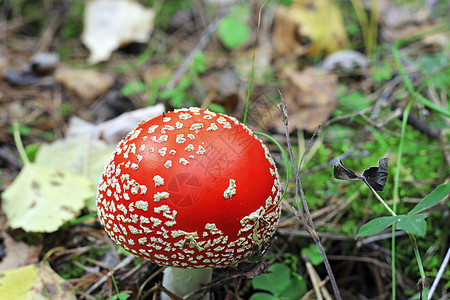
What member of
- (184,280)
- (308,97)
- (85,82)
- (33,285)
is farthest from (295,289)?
(85,82)

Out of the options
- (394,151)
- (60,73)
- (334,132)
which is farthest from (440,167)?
(60,73)

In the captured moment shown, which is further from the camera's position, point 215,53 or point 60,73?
point 215,53

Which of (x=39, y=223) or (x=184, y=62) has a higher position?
(x=184, y=62)

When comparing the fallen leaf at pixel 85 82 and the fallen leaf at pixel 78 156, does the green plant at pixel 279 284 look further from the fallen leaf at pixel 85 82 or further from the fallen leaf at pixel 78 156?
the fallen leaf at pixel 85 82

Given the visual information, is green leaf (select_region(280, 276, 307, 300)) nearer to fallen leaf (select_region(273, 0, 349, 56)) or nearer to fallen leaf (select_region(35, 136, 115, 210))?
fallen leaf (select_region(35, 136, 115, 210))

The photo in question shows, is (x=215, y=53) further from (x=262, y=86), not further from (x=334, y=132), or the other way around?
(x=334, y=132)

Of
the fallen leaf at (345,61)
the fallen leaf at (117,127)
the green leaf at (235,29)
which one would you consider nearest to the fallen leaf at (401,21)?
the fallen leaf at (345,61)
